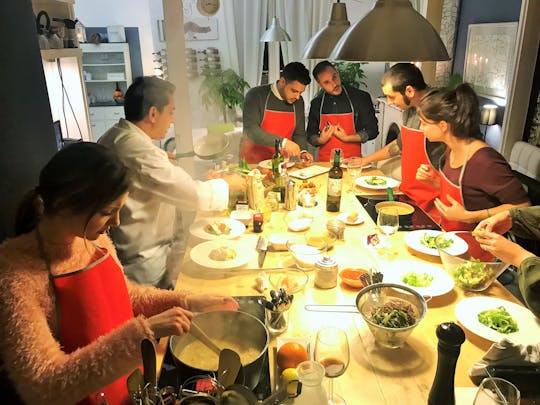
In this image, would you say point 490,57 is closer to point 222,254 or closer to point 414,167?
point 414,167

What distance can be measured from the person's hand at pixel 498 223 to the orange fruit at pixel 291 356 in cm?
92

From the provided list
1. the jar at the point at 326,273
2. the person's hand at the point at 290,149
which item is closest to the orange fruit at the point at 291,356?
the jar at the point at 326,273

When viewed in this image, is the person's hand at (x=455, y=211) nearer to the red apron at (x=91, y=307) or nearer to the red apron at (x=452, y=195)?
the red apron at (x=452, y=195)

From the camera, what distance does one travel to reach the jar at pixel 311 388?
97cm

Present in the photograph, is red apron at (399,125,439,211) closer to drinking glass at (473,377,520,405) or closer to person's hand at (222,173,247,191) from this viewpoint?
person's hand at (222,173,247,191)

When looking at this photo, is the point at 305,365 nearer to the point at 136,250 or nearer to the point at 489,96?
the point at 136,250

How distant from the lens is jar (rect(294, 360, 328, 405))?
0.97 meters

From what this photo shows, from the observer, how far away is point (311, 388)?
3.21 ft

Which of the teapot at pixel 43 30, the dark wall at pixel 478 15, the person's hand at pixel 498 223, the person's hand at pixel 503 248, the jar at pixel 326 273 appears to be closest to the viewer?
the person's hand at pixel 503 248

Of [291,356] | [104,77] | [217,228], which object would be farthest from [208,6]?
[104,77]

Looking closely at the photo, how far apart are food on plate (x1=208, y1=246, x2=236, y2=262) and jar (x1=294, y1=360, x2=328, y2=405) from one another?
805mm

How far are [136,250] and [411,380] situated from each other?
1.43 meters

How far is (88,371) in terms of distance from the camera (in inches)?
40.0

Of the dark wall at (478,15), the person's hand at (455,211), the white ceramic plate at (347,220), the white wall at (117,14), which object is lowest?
the white ceramic plate at (347,220)
